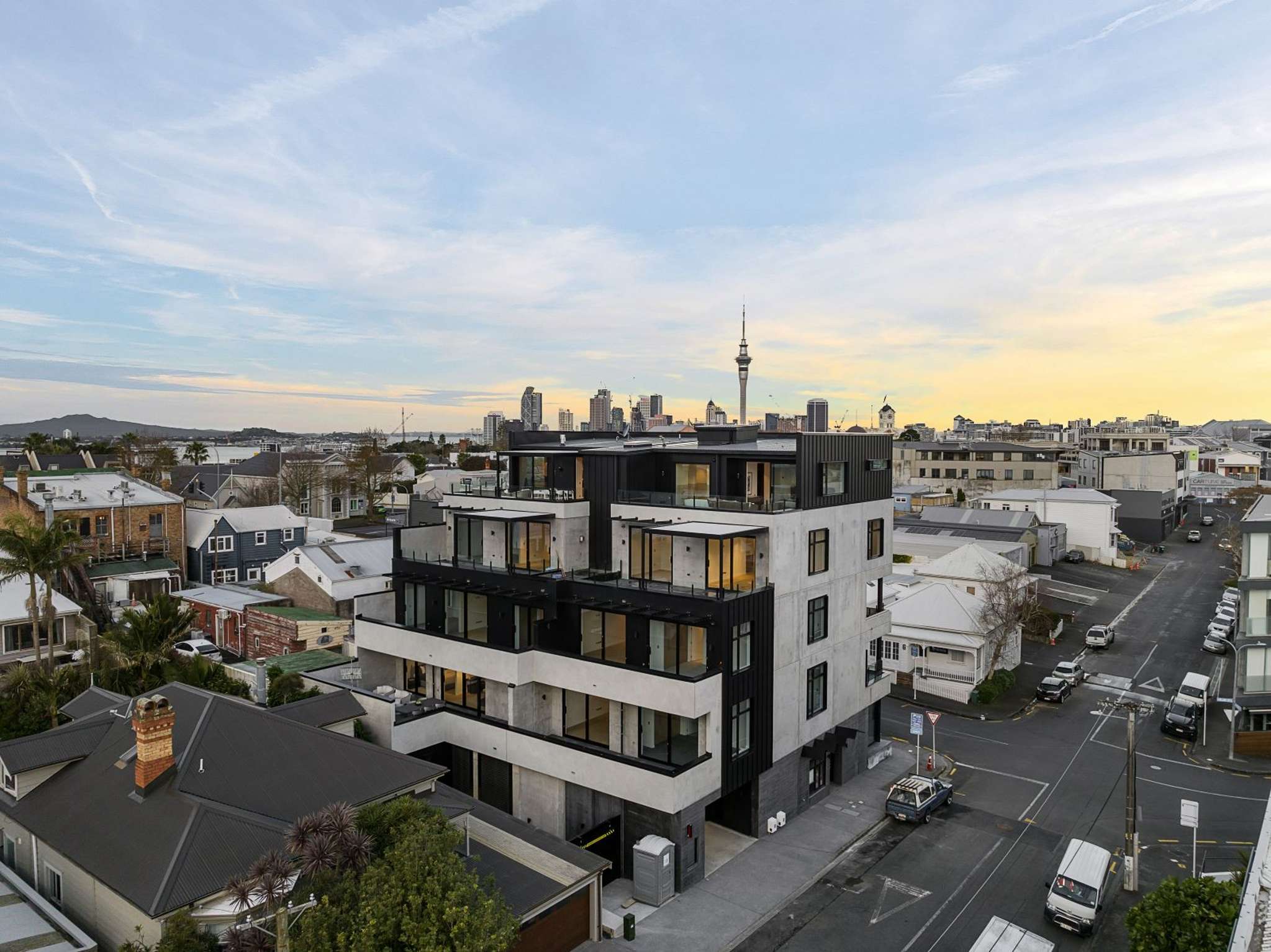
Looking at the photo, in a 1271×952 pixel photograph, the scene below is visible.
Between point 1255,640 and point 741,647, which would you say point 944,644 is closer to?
point 1255,640

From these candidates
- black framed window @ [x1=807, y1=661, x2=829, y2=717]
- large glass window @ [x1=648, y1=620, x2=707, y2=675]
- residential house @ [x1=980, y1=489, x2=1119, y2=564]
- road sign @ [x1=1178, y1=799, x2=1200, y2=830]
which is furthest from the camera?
residential house @ [x1=980, y1=489, x2=1119, y2=564]

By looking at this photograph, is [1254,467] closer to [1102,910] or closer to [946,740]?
A: [946,740]

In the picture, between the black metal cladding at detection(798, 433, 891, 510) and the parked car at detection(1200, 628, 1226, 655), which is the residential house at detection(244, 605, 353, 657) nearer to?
the black metal cladding at detection(798, 433, 891, 510)

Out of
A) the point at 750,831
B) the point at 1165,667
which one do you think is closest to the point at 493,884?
the point at 750,831

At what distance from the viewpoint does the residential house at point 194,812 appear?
17234 millimetres

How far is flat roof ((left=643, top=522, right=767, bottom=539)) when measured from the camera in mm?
26375

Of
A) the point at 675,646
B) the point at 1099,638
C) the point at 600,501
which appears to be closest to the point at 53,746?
the point at 675,646

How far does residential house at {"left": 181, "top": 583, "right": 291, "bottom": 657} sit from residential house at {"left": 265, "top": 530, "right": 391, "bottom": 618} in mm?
1254

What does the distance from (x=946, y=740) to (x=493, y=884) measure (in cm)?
2722

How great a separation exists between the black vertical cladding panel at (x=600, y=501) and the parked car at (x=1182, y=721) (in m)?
29.4

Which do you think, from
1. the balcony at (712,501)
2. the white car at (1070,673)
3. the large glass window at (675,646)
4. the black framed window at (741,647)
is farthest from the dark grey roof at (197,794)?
the white car at (1070,673)

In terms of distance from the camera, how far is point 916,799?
29.5m

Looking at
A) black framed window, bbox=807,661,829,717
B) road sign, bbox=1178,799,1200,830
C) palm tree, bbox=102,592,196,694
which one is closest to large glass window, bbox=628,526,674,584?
black framed window, bbox=807,661,829,717

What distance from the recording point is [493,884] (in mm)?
18328
